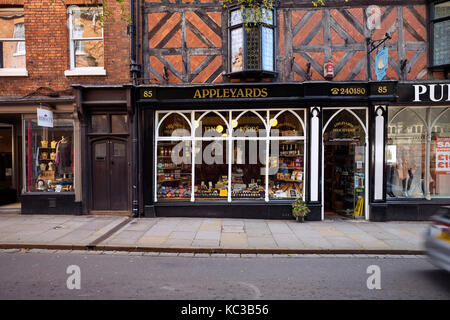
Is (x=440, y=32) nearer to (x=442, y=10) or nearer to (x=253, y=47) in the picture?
(x=442, y=10)

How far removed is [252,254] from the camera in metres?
6.24

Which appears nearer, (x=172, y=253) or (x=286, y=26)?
(x=172, y=253)

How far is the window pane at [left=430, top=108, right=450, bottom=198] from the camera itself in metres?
9.34

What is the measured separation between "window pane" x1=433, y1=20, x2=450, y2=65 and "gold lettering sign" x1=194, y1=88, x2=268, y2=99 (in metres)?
5.58

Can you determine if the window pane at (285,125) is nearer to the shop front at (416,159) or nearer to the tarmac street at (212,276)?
the shop front at (416,159)

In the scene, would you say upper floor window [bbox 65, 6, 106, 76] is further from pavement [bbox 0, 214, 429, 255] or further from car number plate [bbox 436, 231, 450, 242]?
car number plate [bbox 436, 231, 450, 242]

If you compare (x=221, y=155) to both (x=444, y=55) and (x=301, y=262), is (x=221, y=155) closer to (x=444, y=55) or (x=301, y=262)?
(x=301, y=262)

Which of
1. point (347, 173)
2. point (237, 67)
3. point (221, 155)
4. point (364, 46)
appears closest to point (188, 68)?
point (237, 67)

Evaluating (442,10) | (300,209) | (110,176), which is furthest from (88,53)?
(442,10)

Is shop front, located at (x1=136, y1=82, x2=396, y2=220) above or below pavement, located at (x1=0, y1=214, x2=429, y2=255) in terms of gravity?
above

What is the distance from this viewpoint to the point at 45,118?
29.8 ft

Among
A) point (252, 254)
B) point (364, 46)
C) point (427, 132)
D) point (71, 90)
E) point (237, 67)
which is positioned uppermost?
point (364, 46)

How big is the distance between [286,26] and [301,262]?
733cm

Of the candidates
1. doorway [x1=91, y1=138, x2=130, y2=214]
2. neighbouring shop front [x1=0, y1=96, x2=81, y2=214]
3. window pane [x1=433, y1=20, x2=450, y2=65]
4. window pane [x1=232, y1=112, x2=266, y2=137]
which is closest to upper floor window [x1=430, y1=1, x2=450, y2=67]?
window pane [x1=433, y1=20, x2=450, y2=65]
